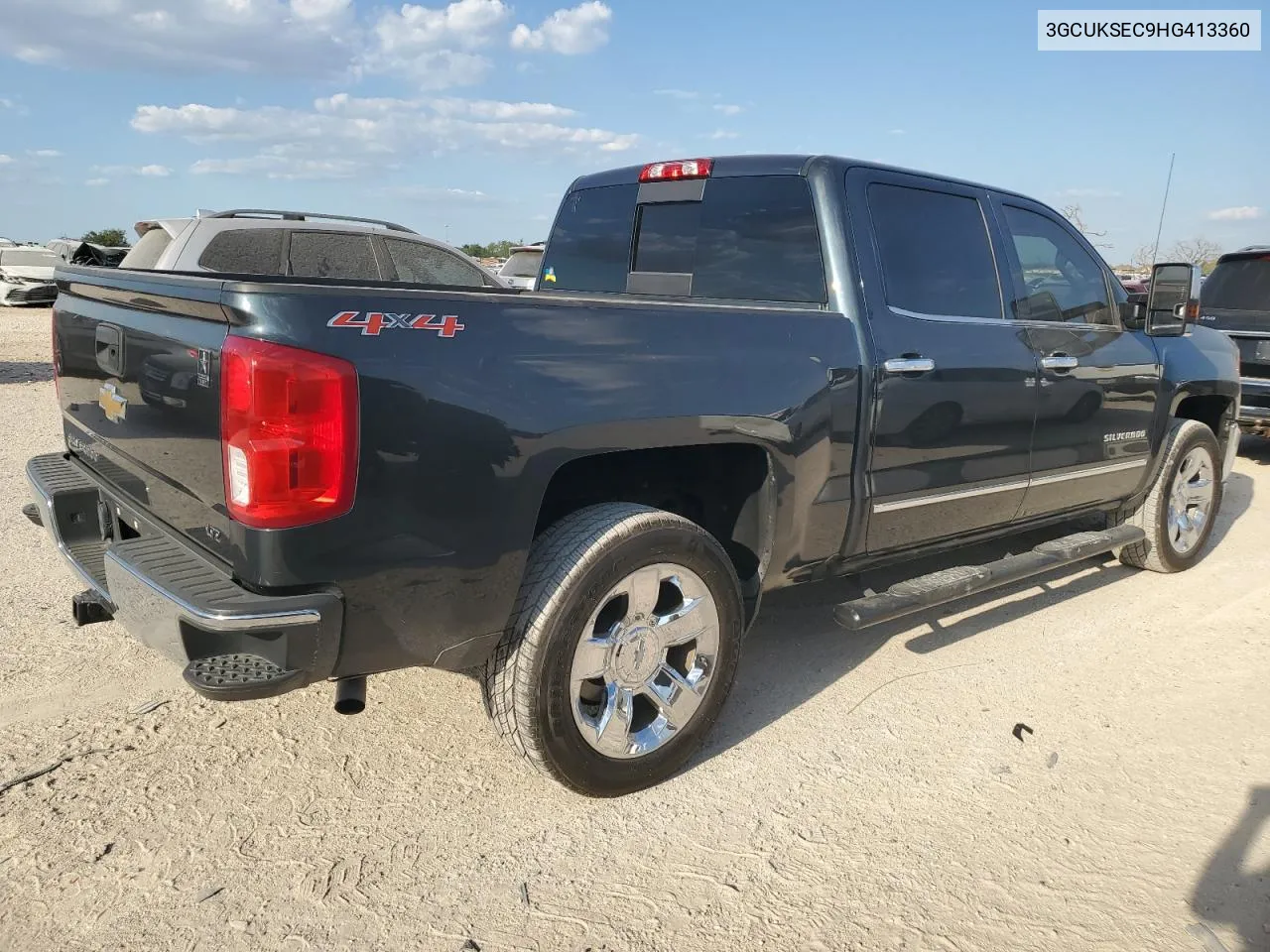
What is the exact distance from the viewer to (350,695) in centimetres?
256

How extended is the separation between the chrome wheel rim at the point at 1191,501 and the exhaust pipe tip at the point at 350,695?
14.9 feet

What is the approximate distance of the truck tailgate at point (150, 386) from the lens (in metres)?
2.32

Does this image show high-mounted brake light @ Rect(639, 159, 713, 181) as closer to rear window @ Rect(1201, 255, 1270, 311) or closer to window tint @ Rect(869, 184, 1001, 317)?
window tint @ Rect(869, 184, 1001, 317)

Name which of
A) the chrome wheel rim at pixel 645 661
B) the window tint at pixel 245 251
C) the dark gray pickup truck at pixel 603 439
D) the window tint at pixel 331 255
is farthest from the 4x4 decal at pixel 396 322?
the window tint at pixel 331 255

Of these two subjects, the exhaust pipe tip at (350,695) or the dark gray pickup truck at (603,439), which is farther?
the exhaust pipe tip at (350,695)

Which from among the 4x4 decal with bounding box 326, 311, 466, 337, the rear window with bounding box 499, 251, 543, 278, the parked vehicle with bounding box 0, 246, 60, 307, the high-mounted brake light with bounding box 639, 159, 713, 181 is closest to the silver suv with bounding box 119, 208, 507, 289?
the high-mounted brake light with bounding box 639, 159, 713, 181

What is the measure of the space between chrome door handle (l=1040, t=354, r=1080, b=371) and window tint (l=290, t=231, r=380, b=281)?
538 centimetres

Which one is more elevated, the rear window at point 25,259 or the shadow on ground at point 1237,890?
the rear window at point 25,259

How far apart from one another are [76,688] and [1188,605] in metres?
5.02

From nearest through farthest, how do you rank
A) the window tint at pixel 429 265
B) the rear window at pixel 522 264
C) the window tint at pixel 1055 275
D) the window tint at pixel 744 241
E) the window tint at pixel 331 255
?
1. the window tint at pixel 744 241
2. the window tint at pixel 1055 275
3. the window tint at pixel 331 255
4. the window tint at pixel 429 265
5. the rear window at pixel 522 264

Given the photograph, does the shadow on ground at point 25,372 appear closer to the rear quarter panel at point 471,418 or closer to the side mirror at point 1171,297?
the rear quarter panel at point 471,418

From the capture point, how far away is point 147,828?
2652mm

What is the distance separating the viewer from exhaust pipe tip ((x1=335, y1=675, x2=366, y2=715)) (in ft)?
8.32

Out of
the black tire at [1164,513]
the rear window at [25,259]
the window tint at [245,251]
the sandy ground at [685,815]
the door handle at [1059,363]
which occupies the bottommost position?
the sandy ground at [685,815]
